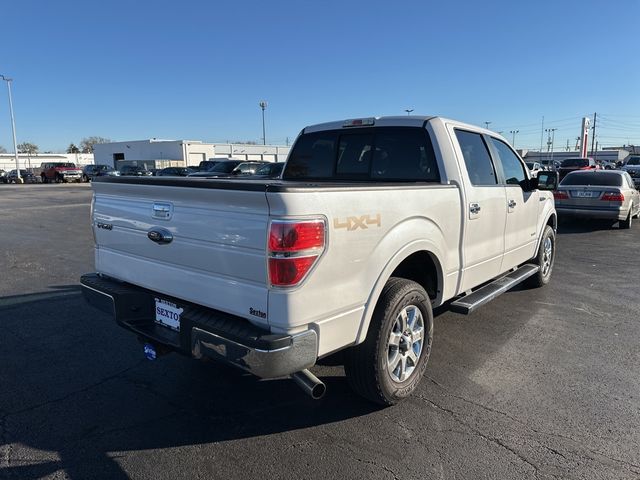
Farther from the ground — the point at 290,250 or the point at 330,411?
A: the point at 290,250

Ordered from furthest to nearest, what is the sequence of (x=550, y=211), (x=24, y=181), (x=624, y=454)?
(x=24, y=181)
(x=550, y=211)
(x=624, y=454)

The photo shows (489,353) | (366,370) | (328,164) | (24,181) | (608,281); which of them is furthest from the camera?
(24,181)

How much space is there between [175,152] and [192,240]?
222 feet

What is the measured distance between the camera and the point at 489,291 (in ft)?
15.0

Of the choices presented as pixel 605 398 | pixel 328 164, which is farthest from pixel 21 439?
pixel 605 398

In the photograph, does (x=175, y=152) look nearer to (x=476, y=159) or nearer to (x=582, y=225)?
(x=582, y=225)

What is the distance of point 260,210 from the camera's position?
2.58 meters

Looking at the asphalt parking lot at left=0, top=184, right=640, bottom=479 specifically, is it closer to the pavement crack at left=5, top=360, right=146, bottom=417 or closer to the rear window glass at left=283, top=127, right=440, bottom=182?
the pavement crack at left=5, top=360, right=146, bottom=417

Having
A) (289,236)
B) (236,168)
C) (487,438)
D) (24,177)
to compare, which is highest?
(236,168)

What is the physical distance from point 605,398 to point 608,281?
164 inches

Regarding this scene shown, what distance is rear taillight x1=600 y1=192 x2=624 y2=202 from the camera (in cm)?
1188

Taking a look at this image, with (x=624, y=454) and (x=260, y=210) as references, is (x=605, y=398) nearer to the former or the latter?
(x=624, y=454)

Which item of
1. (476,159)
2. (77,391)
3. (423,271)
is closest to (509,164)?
(476,159)

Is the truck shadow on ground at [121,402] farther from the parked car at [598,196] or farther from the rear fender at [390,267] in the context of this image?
the parked car at [598,196]
